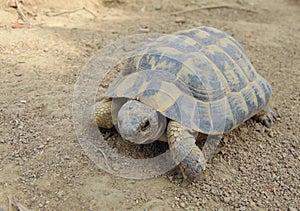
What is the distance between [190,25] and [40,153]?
11.1 feet

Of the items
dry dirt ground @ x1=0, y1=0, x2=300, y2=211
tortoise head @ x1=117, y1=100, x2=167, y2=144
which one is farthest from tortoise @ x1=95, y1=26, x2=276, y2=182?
dry dirt ground @ x1=0, y1=0, x2=300, y2=211

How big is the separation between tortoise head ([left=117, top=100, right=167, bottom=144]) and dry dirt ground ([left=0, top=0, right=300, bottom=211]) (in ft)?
1.02

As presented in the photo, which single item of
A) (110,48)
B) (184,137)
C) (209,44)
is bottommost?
(110,48)

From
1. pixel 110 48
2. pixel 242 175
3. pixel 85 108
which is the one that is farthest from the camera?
pixel 110 48

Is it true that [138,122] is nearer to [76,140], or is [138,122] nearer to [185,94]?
[185,94]

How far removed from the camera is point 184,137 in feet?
8.09

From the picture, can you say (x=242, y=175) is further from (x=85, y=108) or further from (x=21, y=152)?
(x=21, y=152)

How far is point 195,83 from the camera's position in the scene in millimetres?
2670

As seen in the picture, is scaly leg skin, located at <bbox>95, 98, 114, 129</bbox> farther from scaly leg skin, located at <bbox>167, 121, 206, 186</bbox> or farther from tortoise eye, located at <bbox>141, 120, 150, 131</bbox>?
scaly leg skin, located at <bbox>167, 121, 206, 186</bbox>

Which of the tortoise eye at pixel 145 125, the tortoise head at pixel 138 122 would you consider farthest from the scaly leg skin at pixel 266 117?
the tortoise eye at pixel 145 125

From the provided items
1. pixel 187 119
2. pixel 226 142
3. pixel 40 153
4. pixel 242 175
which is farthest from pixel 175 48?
pixel 40 153

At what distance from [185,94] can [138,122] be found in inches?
18.3

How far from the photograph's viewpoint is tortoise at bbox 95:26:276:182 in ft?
8.02

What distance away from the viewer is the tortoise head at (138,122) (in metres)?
2.39
